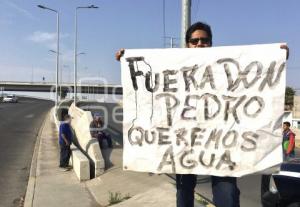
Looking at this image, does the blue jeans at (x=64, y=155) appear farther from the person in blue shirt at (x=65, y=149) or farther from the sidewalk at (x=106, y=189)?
the sidewalk at (x=106, y=189)

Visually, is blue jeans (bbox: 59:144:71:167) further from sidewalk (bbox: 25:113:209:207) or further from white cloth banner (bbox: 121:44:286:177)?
white cloth banner (bbox: 121:44:286:177)

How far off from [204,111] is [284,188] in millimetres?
2977

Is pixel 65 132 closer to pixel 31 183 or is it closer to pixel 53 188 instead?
pixel 31 183

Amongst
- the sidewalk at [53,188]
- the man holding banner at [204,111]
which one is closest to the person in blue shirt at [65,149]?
the sidewalk at [53,188]

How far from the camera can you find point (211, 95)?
13.3 ft

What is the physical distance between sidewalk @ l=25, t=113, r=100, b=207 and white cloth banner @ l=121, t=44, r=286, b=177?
4.92 m

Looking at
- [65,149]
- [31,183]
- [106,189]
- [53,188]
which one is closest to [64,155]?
[65,149]

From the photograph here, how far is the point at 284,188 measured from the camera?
6.52 m

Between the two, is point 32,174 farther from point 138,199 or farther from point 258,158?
point 258,158

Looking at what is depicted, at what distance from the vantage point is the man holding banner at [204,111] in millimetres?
3918

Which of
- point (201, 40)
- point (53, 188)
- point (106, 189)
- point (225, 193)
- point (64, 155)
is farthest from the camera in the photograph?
point (64, 155)

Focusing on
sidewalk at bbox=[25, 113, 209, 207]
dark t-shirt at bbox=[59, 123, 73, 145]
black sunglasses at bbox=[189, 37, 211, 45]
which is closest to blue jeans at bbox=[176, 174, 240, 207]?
black sunglasses at bbox=[189, 37, 211, 45]

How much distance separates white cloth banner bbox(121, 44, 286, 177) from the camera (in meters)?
3.92

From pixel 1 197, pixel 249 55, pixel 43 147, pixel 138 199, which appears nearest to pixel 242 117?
pixel 249 55
